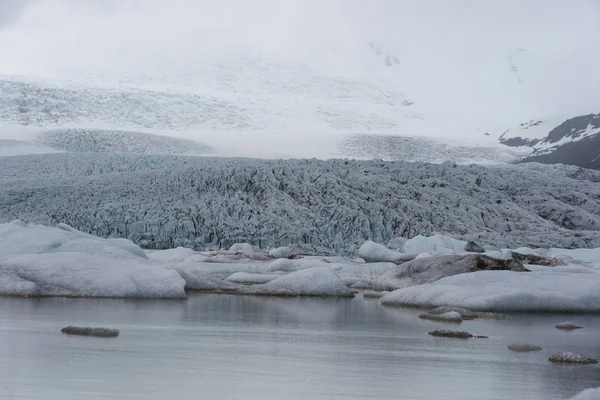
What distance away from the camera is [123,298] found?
9711mm

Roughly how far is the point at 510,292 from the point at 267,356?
438 centimetres

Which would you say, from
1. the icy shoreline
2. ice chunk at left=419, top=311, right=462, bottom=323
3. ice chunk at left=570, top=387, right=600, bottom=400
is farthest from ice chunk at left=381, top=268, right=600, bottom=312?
ice chunk at left=570, top=387, right=600, bottom=400

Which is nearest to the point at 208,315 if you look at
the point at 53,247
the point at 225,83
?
the point at 53,247

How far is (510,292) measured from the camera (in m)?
9.58

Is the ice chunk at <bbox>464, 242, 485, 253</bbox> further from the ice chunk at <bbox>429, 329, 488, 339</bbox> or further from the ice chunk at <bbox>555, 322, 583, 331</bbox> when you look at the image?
the ice chunk at <bbox>429, 329, 488, 339</bbox>

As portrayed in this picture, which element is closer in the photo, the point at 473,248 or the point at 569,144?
the point at 473,248

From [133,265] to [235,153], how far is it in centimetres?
3187

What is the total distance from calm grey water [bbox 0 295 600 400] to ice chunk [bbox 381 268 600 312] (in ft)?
1.42

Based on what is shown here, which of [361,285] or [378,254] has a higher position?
[378,254]

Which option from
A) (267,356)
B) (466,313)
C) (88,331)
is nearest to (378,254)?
(466,313)

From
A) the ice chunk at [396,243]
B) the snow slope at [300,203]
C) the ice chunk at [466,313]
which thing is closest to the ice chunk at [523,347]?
the ice chunk at [466,313]

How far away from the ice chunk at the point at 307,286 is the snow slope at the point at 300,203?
7.55m

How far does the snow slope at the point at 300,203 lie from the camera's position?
64.0 ft

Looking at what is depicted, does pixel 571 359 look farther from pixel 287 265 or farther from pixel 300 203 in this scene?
pixel 300 203
